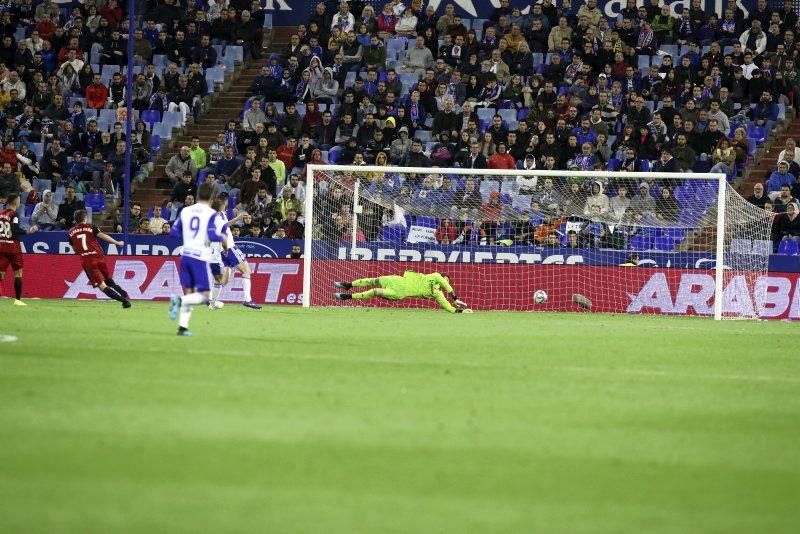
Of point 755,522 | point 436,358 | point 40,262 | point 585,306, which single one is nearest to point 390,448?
point 755,522

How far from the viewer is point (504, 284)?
25688mm

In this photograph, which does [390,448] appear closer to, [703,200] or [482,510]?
[482,510]

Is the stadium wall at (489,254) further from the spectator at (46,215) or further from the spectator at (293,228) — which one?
the spectator at (46,215)

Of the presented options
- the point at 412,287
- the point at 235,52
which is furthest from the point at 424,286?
the point at 235,52

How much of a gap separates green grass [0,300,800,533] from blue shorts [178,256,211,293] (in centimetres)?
78

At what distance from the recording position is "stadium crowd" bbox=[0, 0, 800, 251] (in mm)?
26094

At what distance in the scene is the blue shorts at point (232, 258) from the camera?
23.3 m

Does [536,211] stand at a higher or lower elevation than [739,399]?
higher

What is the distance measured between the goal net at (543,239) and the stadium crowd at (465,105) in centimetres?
7

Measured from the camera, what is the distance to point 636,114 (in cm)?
2806

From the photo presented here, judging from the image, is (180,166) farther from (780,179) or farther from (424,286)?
(780,179)

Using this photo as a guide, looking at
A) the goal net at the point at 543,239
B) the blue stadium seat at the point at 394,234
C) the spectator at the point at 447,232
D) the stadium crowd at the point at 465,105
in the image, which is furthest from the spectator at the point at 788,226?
the blue stadium seat at the point at 394,234

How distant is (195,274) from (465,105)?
14518 millimetres

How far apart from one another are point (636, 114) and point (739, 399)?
18.0 meters
